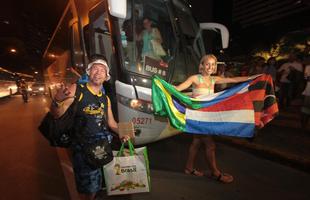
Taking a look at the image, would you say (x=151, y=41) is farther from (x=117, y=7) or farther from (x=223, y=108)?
(x=223, y=108)

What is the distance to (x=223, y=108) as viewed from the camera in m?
4.11

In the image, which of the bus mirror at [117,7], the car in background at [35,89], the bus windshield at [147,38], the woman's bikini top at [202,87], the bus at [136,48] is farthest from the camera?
the car in background at [35,89]

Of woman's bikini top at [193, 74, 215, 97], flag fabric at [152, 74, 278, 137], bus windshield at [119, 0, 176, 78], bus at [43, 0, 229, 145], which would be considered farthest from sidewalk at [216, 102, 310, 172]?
→ bus windshield at [119, 0, 176, 78]

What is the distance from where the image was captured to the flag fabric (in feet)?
13.0

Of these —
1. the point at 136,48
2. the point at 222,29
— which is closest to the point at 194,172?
the point at 136,48

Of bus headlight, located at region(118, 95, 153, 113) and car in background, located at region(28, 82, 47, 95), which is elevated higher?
car in background, located at region(28, 82, 47, 95)

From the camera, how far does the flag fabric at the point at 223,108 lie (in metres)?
3.97

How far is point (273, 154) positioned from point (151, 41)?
128 inches

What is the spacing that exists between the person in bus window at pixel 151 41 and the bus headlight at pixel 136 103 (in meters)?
0.89

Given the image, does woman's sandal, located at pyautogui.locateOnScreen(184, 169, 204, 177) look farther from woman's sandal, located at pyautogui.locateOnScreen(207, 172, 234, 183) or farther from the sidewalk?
the sidewalk

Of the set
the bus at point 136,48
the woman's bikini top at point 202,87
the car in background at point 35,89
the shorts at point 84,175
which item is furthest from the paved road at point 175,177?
the car in background at point 35,89

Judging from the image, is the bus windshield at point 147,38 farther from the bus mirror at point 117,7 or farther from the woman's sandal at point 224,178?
the woman's sandal at point 224,178

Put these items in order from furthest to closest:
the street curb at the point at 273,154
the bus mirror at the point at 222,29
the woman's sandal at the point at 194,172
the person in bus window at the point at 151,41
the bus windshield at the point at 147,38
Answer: the bus mirror at the point at 222,29
the person in bus window at the point at 151,41
the bus windshield at the point at 147,38
the street curb at the point at 273,154
the woman's sandal at the point at 194,172

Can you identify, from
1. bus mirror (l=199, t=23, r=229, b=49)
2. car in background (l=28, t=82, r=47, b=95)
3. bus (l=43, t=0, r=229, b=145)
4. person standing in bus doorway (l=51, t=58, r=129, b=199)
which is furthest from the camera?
car in background (l=28, t=82, r=47, b=95)
